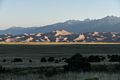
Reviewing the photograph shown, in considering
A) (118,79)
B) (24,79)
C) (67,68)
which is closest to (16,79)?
(24,79)

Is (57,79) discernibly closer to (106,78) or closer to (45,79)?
(45,79)

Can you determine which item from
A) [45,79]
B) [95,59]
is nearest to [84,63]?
[45,79]

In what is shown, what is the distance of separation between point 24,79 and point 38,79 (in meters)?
0.76

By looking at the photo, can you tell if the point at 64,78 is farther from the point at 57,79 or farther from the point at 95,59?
the point at 95,59

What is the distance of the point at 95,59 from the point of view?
51062mm

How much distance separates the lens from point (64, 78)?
21125 mm

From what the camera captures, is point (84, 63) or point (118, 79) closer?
point (118, 79)

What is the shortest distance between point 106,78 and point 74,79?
169cm

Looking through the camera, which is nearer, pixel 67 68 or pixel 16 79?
pixel 16 79

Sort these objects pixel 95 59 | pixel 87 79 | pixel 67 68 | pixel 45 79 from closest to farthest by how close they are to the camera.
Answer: pixel 87 79 < pixel 45 79 < pixel 67 68 < pixel 95 59

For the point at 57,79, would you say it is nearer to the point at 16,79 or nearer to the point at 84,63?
the point at 16,79

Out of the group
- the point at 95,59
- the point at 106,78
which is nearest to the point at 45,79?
the point at 106,78

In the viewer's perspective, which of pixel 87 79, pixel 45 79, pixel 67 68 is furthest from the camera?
pixel 67 68

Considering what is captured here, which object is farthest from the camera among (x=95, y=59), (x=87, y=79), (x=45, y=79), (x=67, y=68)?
(x=95, y=59)
